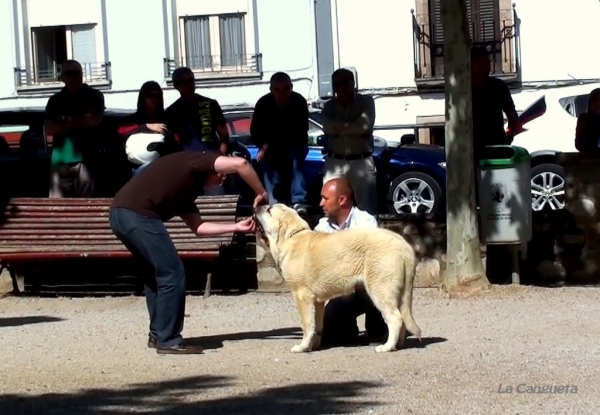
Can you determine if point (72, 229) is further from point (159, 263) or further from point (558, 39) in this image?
point (558, 39)

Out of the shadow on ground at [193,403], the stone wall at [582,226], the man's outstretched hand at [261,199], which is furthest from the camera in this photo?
the stone wall at [582,226]

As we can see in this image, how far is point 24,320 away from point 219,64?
1453 centimetres

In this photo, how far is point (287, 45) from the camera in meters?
24.2

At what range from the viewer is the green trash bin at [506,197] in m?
11.7

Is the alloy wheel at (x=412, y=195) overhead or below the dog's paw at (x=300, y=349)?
overhead

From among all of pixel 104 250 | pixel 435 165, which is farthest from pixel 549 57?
pixel 104 250

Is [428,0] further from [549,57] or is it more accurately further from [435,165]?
[435,165]

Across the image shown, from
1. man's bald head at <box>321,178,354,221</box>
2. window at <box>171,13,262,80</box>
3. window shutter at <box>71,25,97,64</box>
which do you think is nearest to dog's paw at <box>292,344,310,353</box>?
man's bald head at <box>321,178,354,221</box>

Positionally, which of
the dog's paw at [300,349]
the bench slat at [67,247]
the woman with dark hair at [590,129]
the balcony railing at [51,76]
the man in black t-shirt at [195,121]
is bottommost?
the dog's paw at [300,349]

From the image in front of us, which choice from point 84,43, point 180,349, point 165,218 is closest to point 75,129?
point 165,218

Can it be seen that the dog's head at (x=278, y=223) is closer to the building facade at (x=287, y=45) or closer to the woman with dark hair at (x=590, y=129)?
the woman with dark hair at (x=590, y=129)

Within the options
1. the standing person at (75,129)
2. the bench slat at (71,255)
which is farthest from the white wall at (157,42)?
the bench slat at (71,255)

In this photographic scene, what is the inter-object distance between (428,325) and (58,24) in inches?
676

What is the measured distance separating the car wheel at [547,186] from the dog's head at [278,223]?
895 cm
